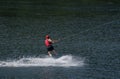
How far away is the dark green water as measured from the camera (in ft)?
128

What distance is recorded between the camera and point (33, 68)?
131ft

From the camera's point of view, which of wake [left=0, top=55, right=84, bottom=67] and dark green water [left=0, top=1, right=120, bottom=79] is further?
wake [left=0, top=55, right=84, bottom=67]

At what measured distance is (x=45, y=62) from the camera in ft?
138

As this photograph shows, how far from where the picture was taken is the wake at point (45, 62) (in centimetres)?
4116

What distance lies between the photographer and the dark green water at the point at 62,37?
38906 mm

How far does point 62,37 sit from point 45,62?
13.7 meters

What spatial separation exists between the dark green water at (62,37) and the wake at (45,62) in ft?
0.31

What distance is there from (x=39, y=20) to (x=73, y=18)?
538 centimetres

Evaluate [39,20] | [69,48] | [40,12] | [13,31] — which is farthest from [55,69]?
[40,12]

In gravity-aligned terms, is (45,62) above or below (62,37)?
below

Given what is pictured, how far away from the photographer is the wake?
41.2 metres

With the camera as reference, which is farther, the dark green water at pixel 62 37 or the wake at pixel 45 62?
the wake at pixel 45 62

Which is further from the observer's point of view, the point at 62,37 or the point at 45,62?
the point at 62,37

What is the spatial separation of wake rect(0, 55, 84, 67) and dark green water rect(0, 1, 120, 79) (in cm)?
9
